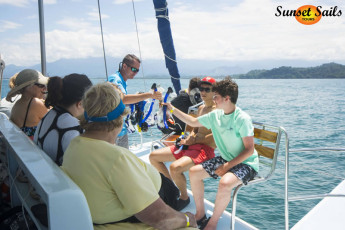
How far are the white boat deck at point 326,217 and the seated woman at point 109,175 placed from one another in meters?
1.52

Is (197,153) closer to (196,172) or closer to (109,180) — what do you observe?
(196,172)

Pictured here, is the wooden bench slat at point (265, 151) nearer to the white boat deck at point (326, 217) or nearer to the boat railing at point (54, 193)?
the white boat deck at point (326, 217)

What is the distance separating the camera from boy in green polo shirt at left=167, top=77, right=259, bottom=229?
209cm

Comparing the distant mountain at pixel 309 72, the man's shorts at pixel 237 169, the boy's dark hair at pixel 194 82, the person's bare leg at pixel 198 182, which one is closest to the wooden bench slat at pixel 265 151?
the man's shorts at pixel 237 169

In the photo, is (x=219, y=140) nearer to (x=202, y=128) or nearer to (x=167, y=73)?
(x=202, y=128)

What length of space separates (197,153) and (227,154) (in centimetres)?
33

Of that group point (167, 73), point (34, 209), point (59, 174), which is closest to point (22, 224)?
point (34, 209)

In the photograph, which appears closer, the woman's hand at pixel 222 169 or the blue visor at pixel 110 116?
the blue visor at pixel 110 116

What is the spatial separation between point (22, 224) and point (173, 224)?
84cm

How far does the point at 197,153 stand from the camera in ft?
8.32

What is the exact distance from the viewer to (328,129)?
54.5 feet

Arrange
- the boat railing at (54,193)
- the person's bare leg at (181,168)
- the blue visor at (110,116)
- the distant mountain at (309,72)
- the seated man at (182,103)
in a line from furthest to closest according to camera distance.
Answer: the distant mountain at (309,72) → the seated man at (182,103) → the person's bare leg at (181,168) → the blue visor at (110,116) → the boat railing at (54,193)

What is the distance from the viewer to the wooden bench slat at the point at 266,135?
221 cm

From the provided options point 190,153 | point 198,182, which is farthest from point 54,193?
point 190,153
